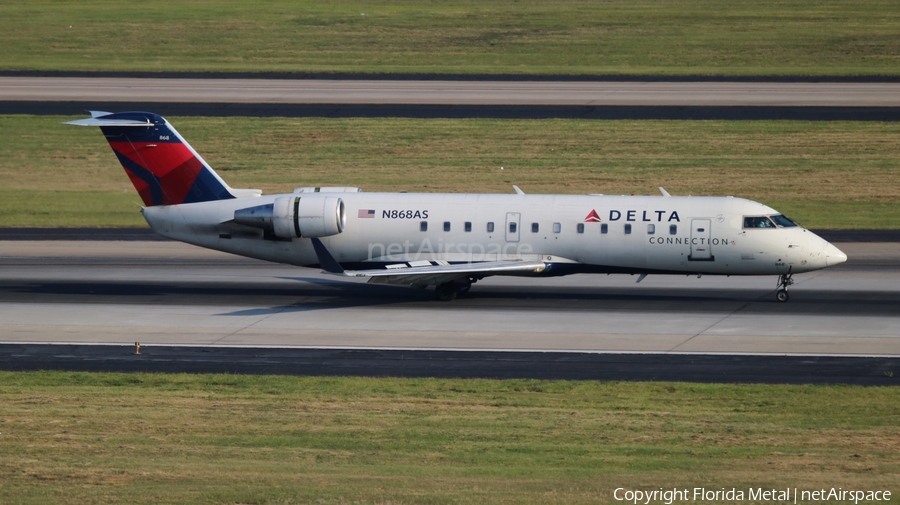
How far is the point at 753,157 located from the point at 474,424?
3925 centimetres

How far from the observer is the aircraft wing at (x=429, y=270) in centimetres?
3403

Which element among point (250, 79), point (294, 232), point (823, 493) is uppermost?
point (250, 79)

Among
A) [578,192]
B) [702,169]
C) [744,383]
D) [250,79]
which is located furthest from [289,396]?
[250,79]

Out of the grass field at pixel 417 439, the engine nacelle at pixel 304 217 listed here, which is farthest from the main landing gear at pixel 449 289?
the grass field at pixel 417 439

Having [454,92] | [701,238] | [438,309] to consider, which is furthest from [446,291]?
[454,92]

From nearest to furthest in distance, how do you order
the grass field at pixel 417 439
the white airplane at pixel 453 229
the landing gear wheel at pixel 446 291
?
the grass field at pixel 417 439, the white airplane at pixel 453 229, the landing gear wheel at pixel 446 291

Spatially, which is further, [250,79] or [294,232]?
[250,79]

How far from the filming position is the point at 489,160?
2324 inches

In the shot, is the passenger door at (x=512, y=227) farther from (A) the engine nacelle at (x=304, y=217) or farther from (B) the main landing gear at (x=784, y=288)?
(B) the main landing gear at (x=784, y=288)

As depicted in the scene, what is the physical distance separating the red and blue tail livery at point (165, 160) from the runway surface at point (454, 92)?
1249 inches

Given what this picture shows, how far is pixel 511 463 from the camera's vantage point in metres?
20.0

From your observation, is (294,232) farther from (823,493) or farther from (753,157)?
(753,157)

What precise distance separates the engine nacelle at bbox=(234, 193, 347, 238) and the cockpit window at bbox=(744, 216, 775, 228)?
1221 cm

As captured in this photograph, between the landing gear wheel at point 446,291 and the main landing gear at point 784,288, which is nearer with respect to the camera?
the main landing gear at point 784,288
